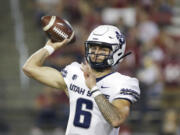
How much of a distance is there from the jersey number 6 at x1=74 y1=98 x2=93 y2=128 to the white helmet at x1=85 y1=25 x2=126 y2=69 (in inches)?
12.6

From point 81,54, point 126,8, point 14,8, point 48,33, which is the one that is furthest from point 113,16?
point 48,33

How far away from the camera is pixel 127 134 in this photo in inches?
371

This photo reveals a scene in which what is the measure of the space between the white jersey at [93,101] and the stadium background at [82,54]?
194 inches

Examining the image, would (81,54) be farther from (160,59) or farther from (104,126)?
(104,126)

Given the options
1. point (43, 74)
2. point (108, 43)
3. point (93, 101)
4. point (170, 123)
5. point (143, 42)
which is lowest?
point (93, 101)

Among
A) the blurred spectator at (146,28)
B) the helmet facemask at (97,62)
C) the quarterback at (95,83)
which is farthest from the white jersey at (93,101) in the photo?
the blurred spectator at (146,28)

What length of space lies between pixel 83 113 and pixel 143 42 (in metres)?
6.18

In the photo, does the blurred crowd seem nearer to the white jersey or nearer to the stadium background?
the stadium background

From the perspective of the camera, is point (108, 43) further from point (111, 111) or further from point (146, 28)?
point (146, 28)

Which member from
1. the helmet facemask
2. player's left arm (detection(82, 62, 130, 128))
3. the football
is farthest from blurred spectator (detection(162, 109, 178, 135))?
player's left arm (detection(82, 62, 130, 128))

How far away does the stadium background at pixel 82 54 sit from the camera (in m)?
9.88

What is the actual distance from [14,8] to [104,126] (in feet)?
27.9

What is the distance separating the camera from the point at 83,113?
4562 millimetres

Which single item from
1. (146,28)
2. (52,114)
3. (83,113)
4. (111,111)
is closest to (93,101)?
(83,113)
